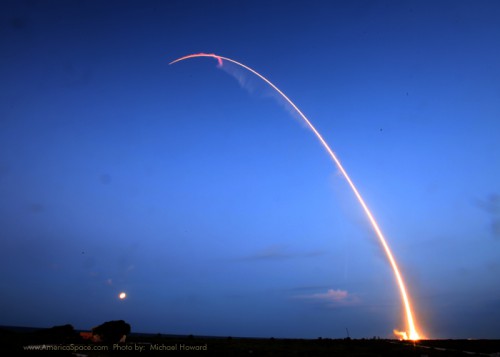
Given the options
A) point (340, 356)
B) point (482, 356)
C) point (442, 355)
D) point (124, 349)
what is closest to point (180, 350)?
point (124, 349)

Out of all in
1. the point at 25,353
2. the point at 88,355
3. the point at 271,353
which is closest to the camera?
the point at 25,353

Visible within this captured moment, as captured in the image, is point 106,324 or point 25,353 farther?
point 106,324

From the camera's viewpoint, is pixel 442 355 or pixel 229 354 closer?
pixel 229 354

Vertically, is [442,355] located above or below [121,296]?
below

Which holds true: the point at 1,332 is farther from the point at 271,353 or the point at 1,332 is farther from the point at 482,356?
the point at 482,356

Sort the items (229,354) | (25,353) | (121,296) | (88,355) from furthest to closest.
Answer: (121,296) → (229,354) → (88,355) → (25,353)

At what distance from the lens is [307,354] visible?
4088cm

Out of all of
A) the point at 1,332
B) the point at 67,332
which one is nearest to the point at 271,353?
the point at 67,332

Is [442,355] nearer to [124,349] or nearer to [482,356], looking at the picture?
[482,356]

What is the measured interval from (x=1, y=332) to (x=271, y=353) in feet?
107

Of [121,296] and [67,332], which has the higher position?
[121,296]

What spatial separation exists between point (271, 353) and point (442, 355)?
2001 centimetres

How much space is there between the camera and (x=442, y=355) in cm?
4212

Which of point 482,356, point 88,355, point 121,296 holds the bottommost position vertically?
point 482,356
